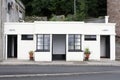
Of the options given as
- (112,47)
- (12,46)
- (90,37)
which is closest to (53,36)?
(90,37)

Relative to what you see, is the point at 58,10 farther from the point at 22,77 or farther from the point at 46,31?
the point at 22,77

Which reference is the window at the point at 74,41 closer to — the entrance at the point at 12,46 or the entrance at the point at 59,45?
the entrance at the point at 59,45

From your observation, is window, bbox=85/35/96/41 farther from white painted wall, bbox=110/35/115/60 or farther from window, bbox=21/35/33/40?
window, bbox=21/35/33/40

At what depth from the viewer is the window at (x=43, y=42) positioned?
41.0m

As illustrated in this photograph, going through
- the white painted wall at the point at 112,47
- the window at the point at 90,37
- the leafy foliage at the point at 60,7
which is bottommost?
the white painted wall at the point at 112,47

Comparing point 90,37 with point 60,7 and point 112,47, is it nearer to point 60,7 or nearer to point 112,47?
point 112,47

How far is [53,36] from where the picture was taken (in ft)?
142

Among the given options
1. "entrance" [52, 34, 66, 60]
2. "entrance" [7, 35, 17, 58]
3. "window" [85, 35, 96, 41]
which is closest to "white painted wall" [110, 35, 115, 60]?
"window" [85, 35, 96, 41]

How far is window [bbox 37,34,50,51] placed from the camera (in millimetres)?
41031

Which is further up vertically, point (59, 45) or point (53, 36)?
point (53, 36)

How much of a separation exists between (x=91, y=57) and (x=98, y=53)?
879mm

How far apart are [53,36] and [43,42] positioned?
91.1 inches

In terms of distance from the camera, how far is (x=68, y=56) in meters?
40.6

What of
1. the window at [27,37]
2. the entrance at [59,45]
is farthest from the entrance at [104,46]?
the window at [27,37]
